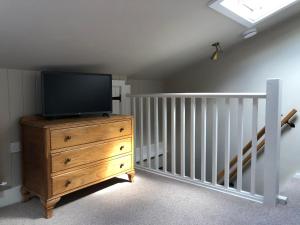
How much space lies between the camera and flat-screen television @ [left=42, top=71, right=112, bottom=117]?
88.7 inches

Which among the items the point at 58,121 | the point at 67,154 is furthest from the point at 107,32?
the point at 67,154

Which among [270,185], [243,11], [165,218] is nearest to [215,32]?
[243,11]

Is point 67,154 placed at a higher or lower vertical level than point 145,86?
lower

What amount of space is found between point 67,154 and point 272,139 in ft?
5.55

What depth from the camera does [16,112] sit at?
90.0 inches

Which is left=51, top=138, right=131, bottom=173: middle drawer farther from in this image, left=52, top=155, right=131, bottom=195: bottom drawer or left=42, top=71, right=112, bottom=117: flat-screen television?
left=42, top=71, right=112, bottom=117: flat-screen television

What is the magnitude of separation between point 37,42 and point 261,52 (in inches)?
100

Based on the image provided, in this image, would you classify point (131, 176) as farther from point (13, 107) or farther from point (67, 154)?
point (13, 107)

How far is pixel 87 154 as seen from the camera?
2.25m

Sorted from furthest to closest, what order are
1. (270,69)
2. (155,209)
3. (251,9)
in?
(270,69) < (251,9) < (155,209)

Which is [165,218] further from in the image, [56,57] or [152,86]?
[152,86]

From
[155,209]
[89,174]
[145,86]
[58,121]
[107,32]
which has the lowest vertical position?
[155,209]

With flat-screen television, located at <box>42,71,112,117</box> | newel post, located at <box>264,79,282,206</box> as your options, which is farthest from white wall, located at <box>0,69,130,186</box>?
newel post, located at <box>264,79,282,206</box>

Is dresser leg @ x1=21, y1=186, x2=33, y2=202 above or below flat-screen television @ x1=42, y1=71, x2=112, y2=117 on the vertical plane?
below
